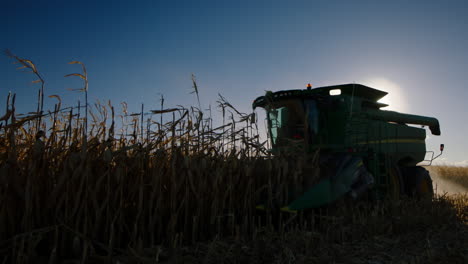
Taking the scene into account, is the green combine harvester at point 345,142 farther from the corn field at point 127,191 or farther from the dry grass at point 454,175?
the dry grass at point 454,175

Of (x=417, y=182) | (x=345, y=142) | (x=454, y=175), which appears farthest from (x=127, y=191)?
(x=454, y=175)

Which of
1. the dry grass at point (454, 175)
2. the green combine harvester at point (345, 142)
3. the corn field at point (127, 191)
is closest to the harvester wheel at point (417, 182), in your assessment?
the green combine harvester at point (345, 142)

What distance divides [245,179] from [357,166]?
216 centimetres

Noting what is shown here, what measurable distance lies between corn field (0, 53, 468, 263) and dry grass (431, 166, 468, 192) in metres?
14.5

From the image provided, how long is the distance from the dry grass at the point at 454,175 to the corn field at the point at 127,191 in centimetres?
1454

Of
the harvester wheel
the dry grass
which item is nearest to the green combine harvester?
the harvester wheel

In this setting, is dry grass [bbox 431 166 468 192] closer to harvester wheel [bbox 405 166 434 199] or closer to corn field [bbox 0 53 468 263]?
harvester wheel [bbox 405 166 434 199]

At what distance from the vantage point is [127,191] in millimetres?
2975

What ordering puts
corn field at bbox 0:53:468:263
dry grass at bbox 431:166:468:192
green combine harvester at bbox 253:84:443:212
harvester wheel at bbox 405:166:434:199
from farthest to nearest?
dry grass at bbox 431:166:468:192
harvester wheel at bbox 405:166:434:199
green combine harvester at bbox 253:84:443:212
corn field at bbox 0:53:468:263

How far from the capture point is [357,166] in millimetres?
A: 5023

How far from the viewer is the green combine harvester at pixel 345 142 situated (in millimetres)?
4617

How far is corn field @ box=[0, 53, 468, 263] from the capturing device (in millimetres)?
2379

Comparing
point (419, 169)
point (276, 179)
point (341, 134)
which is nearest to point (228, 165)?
point (276, 179)

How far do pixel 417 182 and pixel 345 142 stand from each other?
8.85 ft
